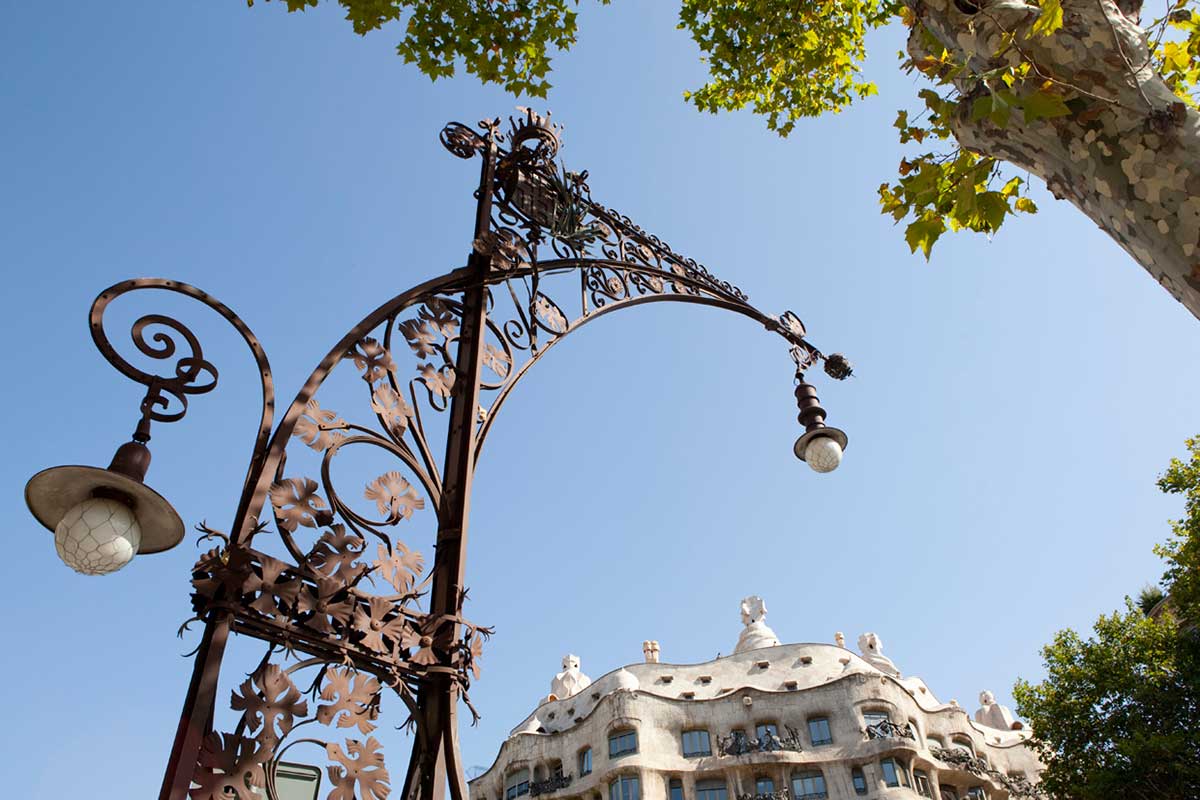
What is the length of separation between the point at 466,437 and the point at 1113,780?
83.5ft

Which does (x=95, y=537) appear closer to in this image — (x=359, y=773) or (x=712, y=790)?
(x=359, y=773)

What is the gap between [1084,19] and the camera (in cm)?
308

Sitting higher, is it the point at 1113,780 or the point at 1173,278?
the point at 1113,780

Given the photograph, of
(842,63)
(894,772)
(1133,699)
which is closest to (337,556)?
(842,63)

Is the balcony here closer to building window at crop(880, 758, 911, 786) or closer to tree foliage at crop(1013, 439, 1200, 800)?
building window at crop(880, 758, 911, 786)

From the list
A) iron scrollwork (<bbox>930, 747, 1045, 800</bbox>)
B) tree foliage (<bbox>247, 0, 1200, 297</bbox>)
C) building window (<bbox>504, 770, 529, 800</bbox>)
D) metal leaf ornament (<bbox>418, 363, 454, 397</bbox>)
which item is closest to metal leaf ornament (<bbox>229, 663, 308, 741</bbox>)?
metal leaf ornament (<bbox>418, 363, 454, 397</bbox>)

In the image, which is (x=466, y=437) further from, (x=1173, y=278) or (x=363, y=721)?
(x=1173, y=278)

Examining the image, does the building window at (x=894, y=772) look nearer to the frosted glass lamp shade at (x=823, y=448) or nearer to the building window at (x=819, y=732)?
the building window at (x=819, y=732)

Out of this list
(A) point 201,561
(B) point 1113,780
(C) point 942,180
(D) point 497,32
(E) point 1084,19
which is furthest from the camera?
(B) point 1113,780

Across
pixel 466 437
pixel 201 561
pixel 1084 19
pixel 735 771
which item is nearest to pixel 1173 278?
pixel 1084 19

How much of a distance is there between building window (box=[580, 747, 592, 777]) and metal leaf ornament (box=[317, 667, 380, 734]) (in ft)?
122

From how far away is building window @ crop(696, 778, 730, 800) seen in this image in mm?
35688

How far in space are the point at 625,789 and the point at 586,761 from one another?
2.89 metres

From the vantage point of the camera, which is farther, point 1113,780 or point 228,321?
point 1113,780
